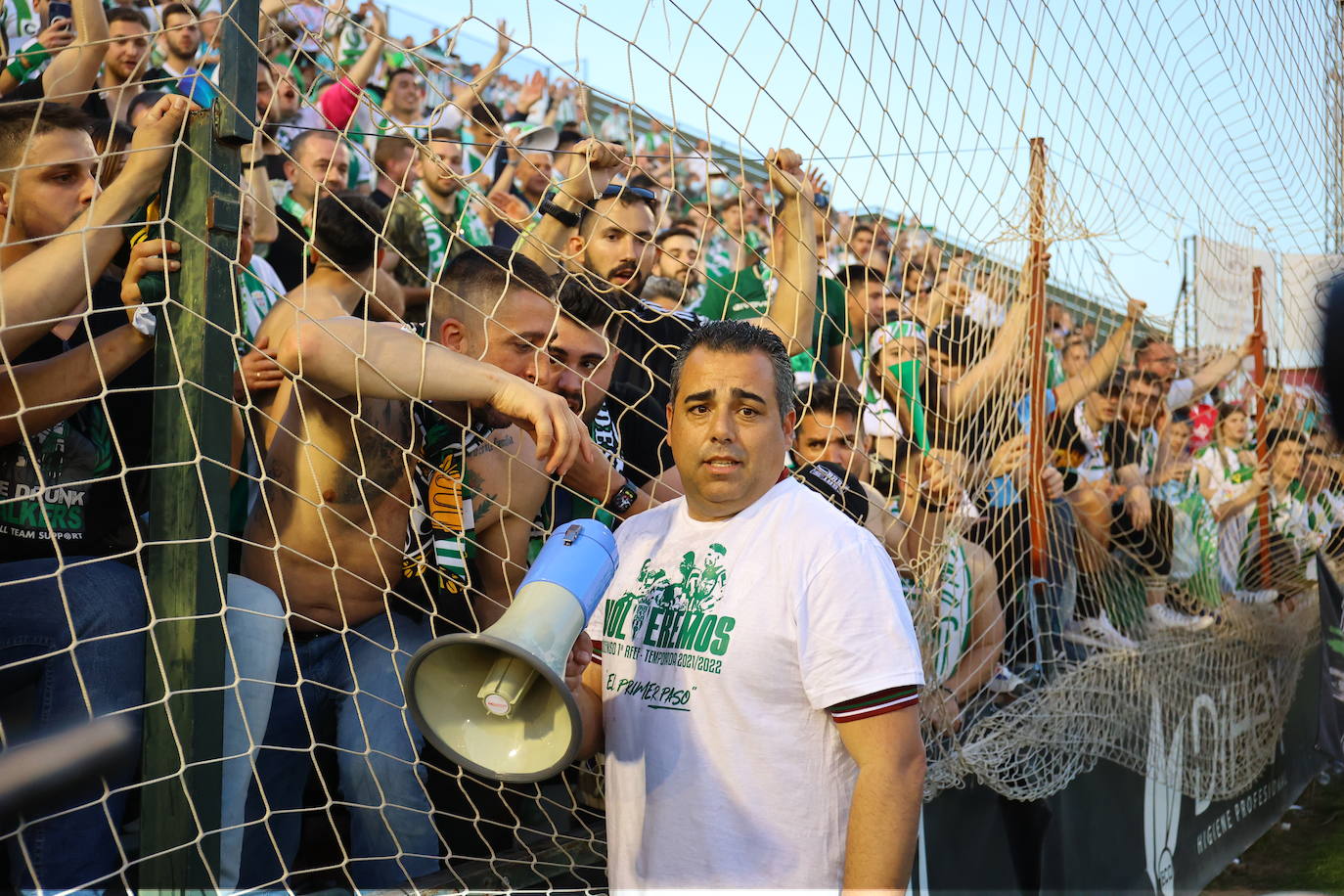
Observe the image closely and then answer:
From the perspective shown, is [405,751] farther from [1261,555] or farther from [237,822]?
[1261,555]

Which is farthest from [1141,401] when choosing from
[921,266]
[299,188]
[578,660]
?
[578,660]

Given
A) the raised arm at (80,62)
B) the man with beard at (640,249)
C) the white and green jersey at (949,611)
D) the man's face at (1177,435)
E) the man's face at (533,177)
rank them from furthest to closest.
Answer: the man's face at (1177,435) < the man's face at (533,177) < the white and green jersey at (949,611) < the man with beard at (640,249) < the raised arm at (80,62)

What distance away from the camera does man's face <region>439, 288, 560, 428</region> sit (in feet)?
8.70

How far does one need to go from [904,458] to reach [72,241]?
97.1 inches

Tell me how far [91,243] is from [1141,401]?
4.57 m

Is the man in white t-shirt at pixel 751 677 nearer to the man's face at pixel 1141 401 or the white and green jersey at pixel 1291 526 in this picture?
the man's face at pixel 1141 401

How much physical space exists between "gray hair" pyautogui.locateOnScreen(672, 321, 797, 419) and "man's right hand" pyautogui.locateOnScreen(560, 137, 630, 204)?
0.77 meters

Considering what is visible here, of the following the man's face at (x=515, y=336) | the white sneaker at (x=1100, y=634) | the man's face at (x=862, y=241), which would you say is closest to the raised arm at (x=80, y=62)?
the man's face at (x=515, y=336)

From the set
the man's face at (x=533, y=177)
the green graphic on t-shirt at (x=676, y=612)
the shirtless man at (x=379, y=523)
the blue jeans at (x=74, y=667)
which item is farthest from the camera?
the man's face at (x=533, y=177)

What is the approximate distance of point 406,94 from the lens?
16.5ft

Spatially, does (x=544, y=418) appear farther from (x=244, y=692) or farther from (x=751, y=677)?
(x=244, y=692)

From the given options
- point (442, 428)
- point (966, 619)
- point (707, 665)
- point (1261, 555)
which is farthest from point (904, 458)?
point (1261, 555)

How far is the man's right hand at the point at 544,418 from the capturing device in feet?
7.18

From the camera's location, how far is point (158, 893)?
79.7 inches
